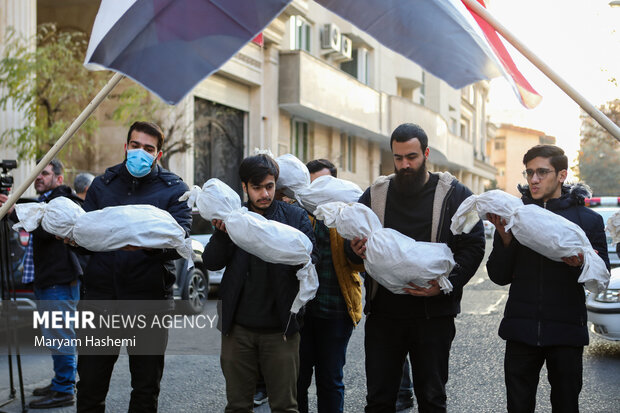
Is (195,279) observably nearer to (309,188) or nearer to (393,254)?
(309,188)

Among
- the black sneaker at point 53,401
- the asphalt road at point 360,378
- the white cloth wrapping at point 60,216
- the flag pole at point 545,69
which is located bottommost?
the asphalt road at point 360,378

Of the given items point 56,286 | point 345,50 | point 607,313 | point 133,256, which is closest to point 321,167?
point 133,256

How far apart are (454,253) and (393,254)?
0.48 m

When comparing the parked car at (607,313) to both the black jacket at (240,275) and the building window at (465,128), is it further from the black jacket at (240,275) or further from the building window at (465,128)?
the building window at (465,128)

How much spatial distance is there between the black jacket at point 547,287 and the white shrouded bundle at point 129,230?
72.1 inches

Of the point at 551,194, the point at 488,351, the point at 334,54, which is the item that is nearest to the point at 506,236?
the point at 551,194

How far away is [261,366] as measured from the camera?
431cm

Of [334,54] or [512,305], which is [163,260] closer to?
[512,305]

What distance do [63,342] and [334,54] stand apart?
23848mm

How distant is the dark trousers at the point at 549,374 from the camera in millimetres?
4203

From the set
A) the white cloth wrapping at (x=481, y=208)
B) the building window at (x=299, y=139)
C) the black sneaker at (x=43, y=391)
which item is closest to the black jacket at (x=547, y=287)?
the white cloth wrapping at (x=481, y=208)

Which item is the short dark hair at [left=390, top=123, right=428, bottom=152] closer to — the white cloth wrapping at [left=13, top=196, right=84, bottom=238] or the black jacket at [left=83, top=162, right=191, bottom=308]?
the black jacket at [left=83, top=162, right=191, bottom=308]

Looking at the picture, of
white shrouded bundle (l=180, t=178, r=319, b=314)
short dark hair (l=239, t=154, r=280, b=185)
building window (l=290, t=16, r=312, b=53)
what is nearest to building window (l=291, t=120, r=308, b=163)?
building window (l=290, t=16, r=312, b=53)

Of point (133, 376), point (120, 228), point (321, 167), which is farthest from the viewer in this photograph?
point (321, 167)
